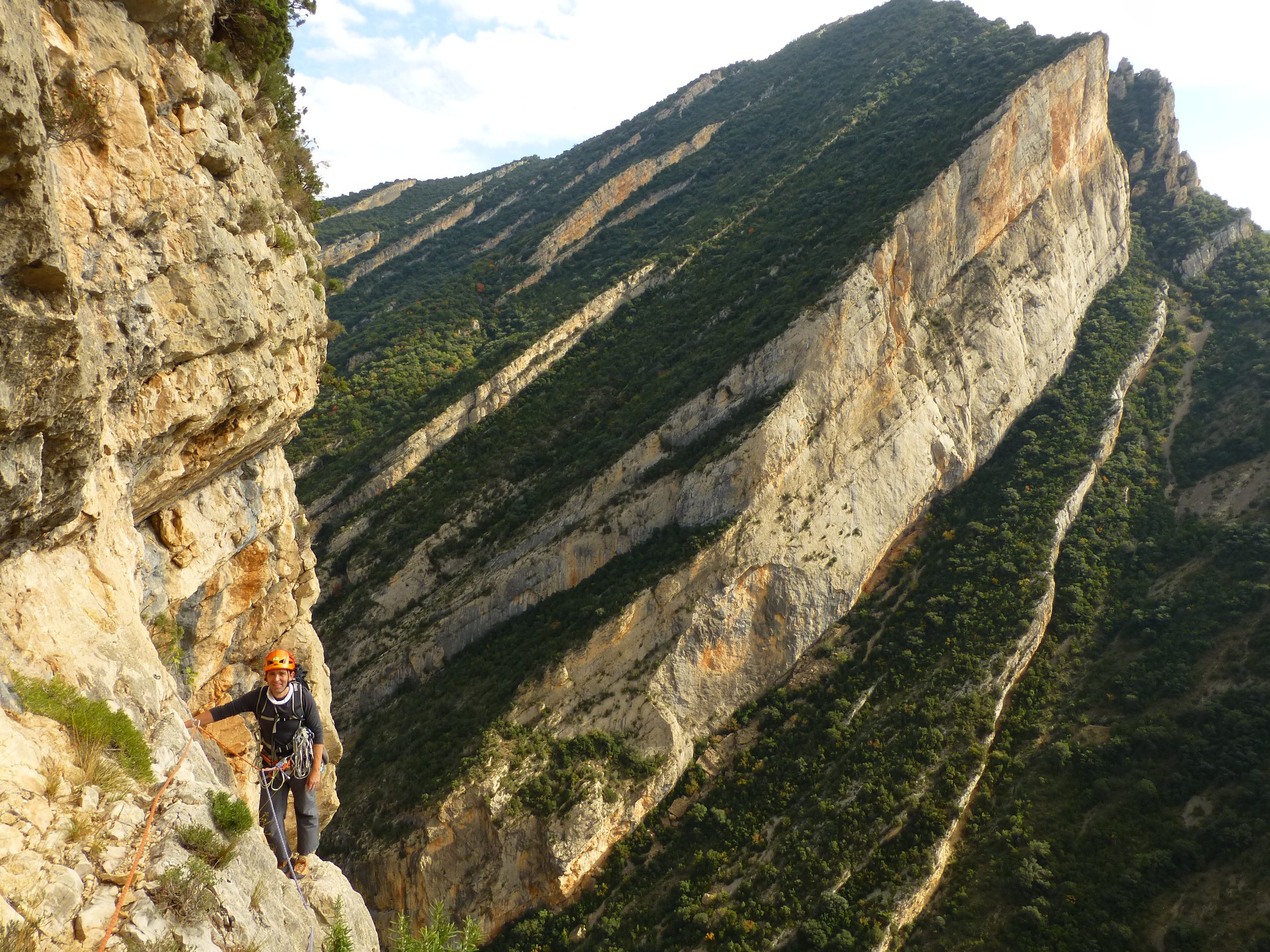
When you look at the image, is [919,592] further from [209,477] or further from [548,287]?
[548,287]

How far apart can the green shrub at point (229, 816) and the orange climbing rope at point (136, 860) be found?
48 centimetres

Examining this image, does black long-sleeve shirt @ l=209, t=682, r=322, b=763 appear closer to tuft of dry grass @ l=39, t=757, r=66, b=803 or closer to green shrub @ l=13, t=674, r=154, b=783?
green shrub @ l=13, t=674, r=154, b=783

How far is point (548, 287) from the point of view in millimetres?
52812

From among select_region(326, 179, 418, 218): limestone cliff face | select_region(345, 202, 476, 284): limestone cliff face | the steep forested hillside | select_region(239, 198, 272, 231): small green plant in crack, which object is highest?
select_region(326, 179, 418, 218): limestone cliff face

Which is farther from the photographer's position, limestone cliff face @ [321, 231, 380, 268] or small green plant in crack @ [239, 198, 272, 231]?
limestone cliff face @ [321, 231, 380, 268]

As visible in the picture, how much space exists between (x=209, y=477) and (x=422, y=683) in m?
18.9

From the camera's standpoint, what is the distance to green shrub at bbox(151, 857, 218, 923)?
202 inches

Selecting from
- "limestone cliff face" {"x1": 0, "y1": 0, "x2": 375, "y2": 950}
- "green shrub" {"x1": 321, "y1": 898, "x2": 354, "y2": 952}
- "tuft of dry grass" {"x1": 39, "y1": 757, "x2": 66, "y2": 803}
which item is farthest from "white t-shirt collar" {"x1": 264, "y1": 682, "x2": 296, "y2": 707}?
"tuft of dry grass" {"x1": 39, "y1": 757, "x2": 66, "y2": 803}

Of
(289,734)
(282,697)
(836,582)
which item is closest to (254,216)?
(282,697)

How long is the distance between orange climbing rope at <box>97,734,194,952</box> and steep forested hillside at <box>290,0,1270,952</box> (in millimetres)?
13352

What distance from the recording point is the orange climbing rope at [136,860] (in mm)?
4582

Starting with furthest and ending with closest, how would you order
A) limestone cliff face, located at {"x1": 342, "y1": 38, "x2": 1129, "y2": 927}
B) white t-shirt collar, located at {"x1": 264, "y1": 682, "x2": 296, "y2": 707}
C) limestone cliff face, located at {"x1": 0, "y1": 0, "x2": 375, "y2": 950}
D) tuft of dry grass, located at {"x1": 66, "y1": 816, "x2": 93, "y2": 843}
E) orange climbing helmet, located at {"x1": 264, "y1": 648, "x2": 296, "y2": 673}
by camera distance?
limestone cliff face, located at {"x1": 342, "y1": 38, "x2": 1129, "y2": 927} → white t-shirt collar, located at {"x1": 264, "y1": 682, "x2": 296, "y2": 707} → orange climbing helmet, located at {"x1": 264, "y1": 648, "x2": 296, "y2": 673} → tuft of dry grass, located at {"x1": 66, "y1": 816, "x2": 93, "y2": 843} → limestone cliff face, located at {"x1": 0, "y1": 0, "x2": 375, "y2": 950}

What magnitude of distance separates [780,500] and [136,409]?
23.8 metres

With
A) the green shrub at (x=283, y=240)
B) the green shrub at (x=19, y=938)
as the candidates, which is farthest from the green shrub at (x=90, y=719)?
the green shrub at (x=283, y=240)
